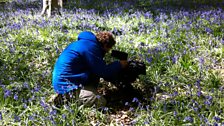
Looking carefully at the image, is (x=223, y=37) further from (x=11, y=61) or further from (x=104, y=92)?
(x=11, y=61)

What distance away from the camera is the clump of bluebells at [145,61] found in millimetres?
4434

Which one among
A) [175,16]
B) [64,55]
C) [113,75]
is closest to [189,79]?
[113,75]

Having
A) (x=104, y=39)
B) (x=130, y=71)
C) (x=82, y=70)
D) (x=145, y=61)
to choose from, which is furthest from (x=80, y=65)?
(x=145, y=61)

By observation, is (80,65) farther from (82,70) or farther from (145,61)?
(145,61)

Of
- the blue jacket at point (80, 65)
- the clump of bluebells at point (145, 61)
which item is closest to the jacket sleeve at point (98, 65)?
the blue jacket at point (80, 65)

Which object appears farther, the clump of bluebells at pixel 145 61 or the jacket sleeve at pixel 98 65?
the jacket sleeve at pixel 98 65

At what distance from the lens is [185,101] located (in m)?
4.73

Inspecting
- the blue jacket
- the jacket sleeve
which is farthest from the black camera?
the blue jacket

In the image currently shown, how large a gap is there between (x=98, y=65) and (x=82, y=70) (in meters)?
0.28

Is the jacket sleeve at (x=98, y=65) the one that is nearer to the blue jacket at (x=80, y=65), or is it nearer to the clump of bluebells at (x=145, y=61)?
the blue jacket at (x=80, y=65)

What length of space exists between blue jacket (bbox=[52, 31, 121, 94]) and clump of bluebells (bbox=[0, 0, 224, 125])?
370 millimetres

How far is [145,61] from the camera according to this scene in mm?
6273

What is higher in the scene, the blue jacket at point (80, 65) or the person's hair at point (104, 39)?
the person's hair at point (104, 39)

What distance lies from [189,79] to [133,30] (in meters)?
3.10
